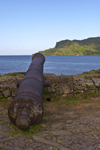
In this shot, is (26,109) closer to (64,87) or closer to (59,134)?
(59,134)

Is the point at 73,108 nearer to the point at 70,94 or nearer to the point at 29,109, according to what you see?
the point at 70,94

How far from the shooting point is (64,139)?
348 centimetres

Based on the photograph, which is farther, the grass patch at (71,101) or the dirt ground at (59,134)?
the grass patch at (71,101)

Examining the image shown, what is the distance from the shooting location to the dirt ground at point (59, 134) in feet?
10.5

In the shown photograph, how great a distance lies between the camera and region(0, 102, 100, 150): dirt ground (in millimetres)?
3199

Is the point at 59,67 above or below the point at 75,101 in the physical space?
above

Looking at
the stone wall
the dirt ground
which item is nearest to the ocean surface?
the stone wall

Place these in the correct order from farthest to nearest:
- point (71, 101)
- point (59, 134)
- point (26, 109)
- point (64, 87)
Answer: point (64, 87), point (71, 101), point (26, 109), point (59, 134)

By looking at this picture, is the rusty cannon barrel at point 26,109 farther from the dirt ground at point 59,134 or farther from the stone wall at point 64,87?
the stone wall at point 64,87

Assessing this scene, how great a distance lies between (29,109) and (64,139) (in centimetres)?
103

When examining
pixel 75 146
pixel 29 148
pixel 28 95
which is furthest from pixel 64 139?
pixel 28 95

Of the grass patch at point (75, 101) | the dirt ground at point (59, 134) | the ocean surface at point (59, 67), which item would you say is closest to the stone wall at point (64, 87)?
the grass patch at point (75, 101)

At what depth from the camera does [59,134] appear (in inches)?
147

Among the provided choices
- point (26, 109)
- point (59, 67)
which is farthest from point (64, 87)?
point (59, 67)
